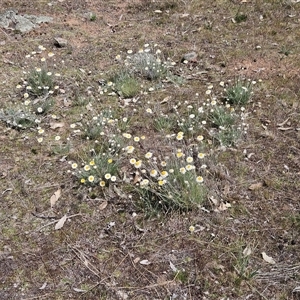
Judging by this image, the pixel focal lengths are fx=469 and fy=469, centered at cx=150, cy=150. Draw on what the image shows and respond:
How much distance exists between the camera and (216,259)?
3260mm

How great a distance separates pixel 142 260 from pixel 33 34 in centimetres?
405

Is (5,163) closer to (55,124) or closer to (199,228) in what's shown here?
(55,124)

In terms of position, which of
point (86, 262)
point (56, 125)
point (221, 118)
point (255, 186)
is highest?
point (221, 118)

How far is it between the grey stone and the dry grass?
215mm

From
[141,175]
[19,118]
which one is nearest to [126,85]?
[19,118]

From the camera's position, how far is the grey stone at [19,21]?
6.34 metres

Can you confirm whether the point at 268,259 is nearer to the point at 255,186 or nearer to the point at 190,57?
the point at 255,186

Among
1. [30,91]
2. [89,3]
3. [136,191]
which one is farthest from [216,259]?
[89,3]

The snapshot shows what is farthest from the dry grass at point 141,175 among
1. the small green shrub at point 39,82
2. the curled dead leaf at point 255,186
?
the small green shrub at point 39,82

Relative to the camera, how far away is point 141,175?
12.7 feet

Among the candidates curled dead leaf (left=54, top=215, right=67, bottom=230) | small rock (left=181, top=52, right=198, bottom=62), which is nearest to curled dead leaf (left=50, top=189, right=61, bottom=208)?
curled dead leaf (left=54, top=215, right=67, bottom=230)

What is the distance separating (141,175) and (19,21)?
11.9ft

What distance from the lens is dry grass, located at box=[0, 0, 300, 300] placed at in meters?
3.19

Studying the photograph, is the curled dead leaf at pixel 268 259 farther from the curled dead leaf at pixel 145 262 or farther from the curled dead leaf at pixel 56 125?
the curled dead leaf at pixel 56 125
